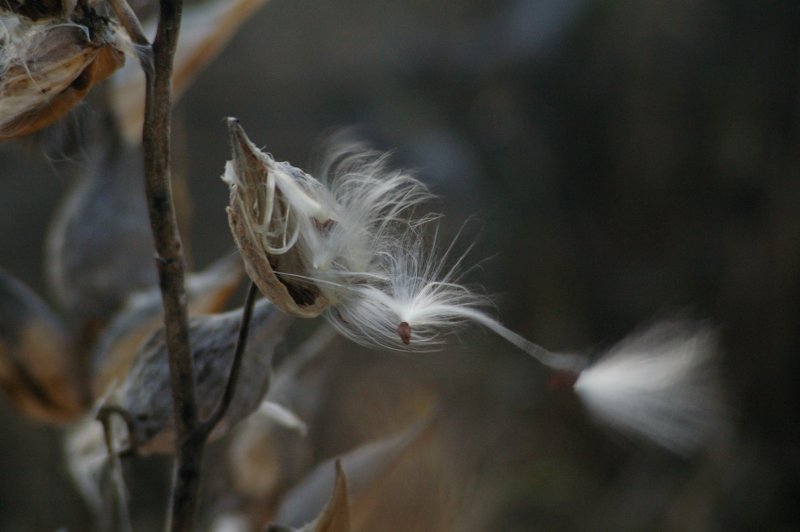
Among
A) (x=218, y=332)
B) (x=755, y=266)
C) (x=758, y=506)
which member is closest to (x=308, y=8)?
(x=755, y=266)

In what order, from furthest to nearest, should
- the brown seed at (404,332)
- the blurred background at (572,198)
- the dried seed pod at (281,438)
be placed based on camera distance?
1. the blurred background at (572,198)
2. the dried seed pod at (281,438)
3. the brown seed at (404,332)

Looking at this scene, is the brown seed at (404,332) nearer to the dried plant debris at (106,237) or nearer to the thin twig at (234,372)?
the thin twig at (234,372)

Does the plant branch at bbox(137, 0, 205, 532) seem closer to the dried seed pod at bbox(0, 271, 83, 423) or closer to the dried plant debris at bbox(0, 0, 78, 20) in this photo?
the dried plant debris at bbox(0, 0, 78, 20)

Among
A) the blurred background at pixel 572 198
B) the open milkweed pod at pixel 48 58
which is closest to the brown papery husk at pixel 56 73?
the open milkweed pod at pixel 48 58

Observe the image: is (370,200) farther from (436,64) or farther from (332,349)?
(436,64)

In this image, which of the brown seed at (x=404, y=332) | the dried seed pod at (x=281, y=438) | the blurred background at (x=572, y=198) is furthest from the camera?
the blurred background at (x=572, y=198)

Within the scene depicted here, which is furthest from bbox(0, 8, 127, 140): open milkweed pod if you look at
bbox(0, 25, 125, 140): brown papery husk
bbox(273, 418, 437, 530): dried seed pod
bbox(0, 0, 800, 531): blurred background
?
bbox(0, 0, 800, 531): blurred background
